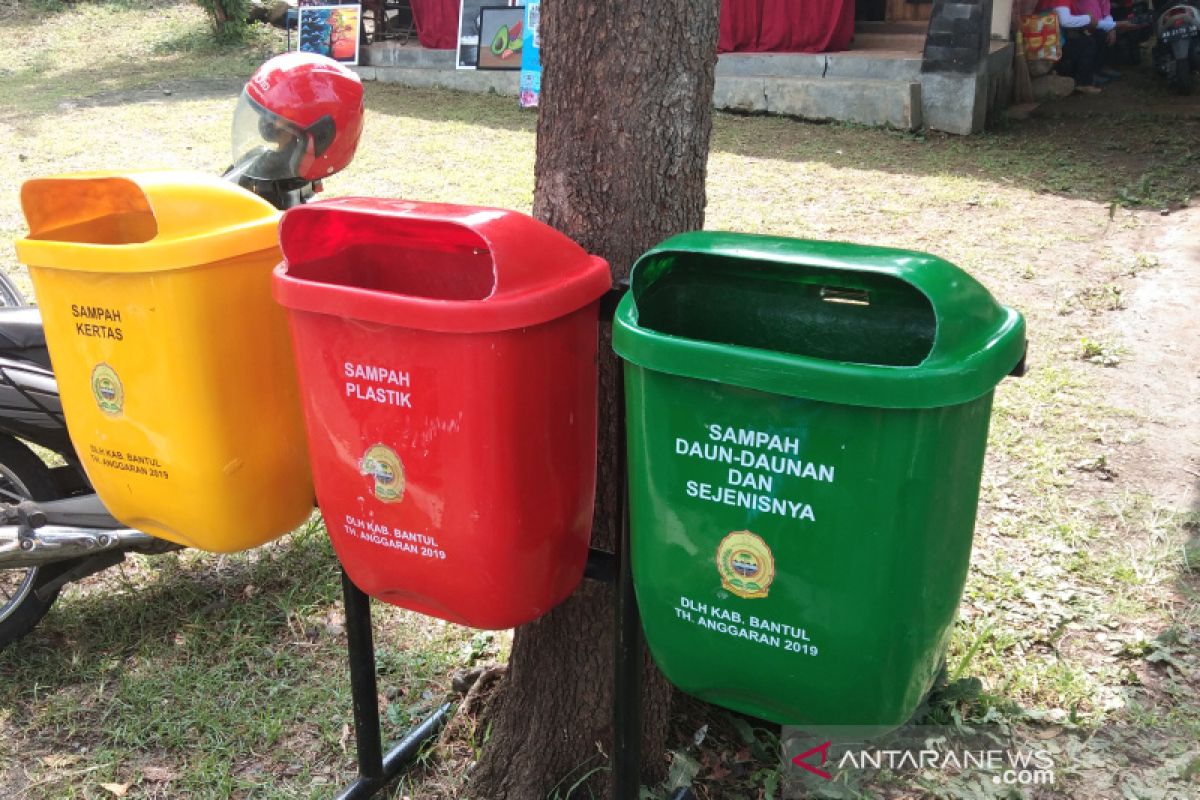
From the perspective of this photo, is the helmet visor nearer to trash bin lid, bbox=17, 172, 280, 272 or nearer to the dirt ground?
trash bin lid, bbox=17, 172, 280, 272

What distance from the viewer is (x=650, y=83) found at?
1949 millimetres

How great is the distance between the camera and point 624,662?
6.25 ft

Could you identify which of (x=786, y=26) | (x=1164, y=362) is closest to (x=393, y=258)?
(x=1164, y=362)

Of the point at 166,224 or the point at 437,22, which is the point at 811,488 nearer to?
the point at 166,224

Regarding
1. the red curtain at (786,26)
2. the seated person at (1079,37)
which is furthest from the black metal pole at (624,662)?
the seated person at (1079,37)

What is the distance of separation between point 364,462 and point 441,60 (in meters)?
11.4

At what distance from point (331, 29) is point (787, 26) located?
5718 mm

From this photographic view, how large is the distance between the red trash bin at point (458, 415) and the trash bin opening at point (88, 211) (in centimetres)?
62

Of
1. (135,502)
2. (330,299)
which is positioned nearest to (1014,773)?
(330,299)

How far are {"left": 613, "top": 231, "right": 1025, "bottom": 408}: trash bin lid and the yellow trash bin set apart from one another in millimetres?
787

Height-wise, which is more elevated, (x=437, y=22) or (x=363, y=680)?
(x=437, y=22)

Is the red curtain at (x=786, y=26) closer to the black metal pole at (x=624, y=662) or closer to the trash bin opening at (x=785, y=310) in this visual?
the trash bin opening at (x=785, y=310)

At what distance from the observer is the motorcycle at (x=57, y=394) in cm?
273

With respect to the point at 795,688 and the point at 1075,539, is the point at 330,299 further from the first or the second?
the point at 1075,539
